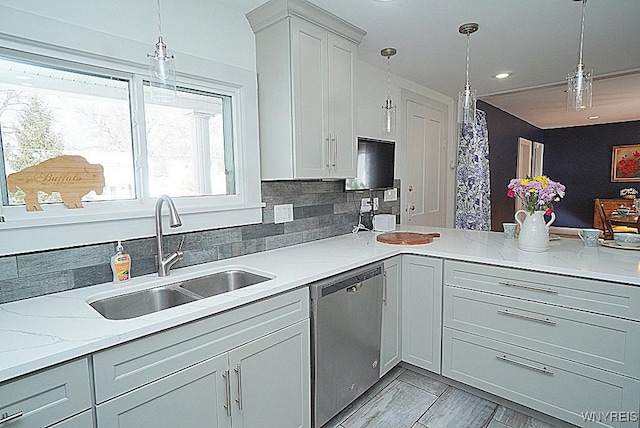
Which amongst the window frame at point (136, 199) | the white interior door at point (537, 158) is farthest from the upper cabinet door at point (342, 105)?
the white interior door at point (537, 158)

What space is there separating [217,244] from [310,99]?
1015 mm

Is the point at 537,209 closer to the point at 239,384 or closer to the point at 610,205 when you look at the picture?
the point at 239,384

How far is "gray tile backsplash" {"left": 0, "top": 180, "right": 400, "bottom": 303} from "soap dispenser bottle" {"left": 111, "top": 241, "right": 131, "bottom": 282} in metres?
0.05

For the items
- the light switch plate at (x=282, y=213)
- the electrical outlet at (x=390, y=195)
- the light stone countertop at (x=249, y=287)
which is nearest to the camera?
the light stone countertop at (x=249, y=287)

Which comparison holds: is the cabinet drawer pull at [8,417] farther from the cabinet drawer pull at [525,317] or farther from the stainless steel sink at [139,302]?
the cabinet drawer pull at [525,317]

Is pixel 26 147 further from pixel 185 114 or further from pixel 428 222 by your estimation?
pixel 428 222

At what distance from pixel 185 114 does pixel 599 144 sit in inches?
352

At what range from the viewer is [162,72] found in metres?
1.40

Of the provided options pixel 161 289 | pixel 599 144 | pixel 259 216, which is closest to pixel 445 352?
pixel 259 216

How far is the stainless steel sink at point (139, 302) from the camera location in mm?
1438

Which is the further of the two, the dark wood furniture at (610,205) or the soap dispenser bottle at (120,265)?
the dark wood furniture at (610,205)

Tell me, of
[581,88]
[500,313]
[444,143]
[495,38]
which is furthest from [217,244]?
[444,143]

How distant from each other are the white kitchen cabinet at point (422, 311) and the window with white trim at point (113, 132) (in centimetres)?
128

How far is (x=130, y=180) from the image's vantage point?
5.62 ft
